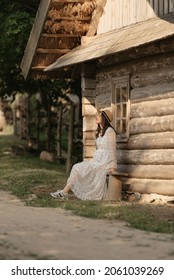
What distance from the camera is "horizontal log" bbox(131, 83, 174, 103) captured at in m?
12.5

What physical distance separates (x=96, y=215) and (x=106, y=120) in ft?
10.3

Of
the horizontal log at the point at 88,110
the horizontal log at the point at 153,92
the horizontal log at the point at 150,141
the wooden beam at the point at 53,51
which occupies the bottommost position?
the horizontal log at the point at 150,141

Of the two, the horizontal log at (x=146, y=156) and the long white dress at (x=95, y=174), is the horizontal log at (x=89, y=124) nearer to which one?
the horizontal log at (x=146, y=156)

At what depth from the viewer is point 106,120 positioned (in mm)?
13250

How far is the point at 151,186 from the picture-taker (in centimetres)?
1287

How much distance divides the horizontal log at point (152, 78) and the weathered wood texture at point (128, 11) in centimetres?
113

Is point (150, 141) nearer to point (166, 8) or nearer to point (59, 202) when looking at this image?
point (59, 202)

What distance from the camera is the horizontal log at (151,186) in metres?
12.3

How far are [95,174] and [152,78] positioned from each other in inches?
84.2

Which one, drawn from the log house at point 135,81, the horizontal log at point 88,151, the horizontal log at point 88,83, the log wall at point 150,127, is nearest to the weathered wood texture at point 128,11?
the log house at point 135,81

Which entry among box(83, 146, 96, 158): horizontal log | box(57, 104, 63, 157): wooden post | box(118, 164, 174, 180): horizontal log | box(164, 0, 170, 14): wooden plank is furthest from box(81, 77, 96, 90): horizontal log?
box(57, 104, 63, 157): wooden post

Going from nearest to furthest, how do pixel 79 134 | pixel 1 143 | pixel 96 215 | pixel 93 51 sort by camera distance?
1. pixel 96 215
2. pixel 93 51
3. pixel 79 134
4. pixel 1 143

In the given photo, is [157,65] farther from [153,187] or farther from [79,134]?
[79,134]
